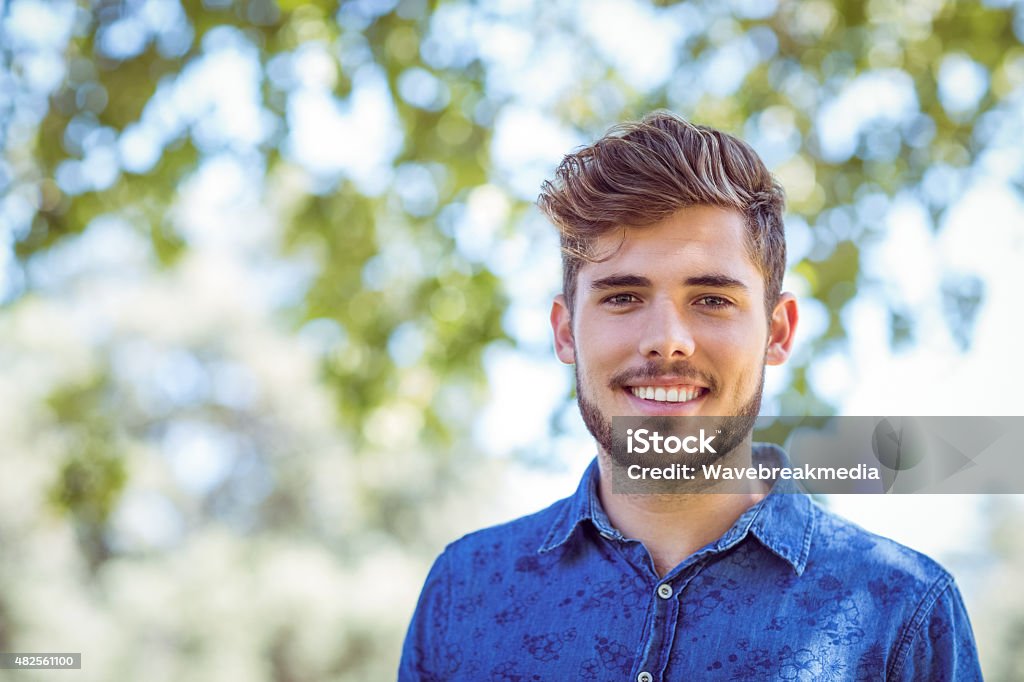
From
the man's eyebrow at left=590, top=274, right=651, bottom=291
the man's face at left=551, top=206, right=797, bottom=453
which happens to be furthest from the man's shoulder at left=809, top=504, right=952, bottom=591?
the man's eyebrow at left=590, top=274, right=651, bottom=291

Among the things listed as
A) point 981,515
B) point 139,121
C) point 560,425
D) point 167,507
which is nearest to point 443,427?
point 560,425

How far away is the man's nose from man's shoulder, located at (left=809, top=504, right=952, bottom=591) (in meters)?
0.41

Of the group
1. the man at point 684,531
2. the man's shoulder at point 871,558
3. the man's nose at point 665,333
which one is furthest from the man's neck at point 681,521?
the man's nose at point 665,333

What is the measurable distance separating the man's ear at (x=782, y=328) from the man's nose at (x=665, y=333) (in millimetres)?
233

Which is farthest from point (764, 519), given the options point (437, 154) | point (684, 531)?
point (437, 154)

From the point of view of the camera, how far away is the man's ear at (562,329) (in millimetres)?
1880

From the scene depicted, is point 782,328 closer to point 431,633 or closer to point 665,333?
point 665,333

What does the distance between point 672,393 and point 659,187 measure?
13.9 inches

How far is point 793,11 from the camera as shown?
4301mm

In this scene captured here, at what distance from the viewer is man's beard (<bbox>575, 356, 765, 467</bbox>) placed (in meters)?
1.67

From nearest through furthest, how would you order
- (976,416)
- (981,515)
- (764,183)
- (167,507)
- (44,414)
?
1. (764,183)
2. (976,416)
3. (981,515)
4. (44,414)
5. (167,507)

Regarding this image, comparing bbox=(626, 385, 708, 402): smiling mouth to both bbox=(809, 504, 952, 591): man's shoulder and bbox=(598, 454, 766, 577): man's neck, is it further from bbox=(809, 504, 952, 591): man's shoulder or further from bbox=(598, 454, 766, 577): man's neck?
bbox=(809, 504, 952, 591): man's shoulder

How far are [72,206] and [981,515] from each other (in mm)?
6274

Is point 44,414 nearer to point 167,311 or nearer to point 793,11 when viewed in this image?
point 167,311
